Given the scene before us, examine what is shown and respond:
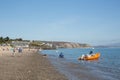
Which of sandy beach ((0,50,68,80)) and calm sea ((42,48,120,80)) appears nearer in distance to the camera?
sandy beach ((0,50,68,80))

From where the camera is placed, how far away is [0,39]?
15662 centimetres

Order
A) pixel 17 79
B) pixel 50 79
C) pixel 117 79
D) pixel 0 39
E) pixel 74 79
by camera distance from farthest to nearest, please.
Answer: pixel 0 39, pixel 117 79, pixel 74 79, pixel 50 79, pixel 17 79

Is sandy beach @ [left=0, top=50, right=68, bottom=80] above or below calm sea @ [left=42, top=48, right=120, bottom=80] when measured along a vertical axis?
above

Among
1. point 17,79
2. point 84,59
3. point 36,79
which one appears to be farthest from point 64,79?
point 84,59

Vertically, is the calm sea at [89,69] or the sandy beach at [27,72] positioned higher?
the sandy beach at [27,72]

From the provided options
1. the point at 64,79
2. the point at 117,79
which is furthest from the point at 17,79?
the point at 117,79

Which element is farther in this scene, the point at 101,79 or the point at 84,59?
the point at 84,59

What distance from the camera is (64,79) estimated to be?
21.4m

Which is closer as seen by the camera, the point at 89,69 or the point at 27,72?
the point at 27,72

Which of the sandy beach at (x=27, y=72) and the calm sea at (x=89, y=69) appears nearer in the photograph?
the sandy beach at (x=27, y=72)

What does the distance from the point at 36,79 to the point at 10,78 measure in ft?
6.32

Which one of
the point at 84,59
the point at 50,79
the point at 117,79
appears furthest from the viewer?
the point at 84,59

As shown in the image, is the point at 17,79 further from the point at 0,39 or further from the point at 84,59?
the point at 0,39

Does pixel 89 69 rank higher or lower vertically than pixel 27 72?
lower
